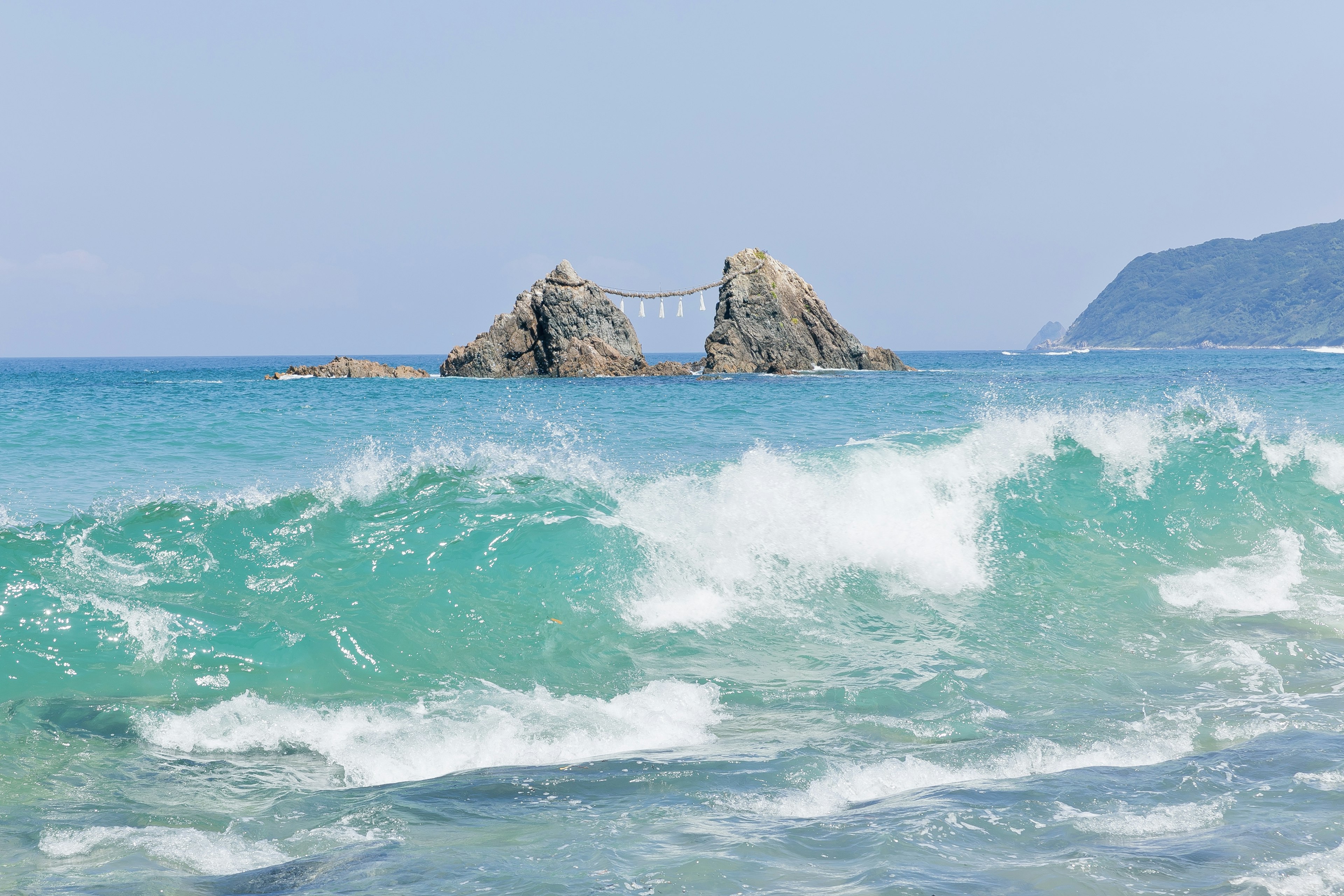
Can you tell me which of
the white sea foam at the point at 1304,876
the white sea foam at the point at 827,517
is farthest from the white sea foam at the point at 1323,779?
the white sea foam at the point at 827,517

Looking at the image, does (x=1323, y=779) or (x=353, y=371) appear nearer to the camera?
(x=1323, y=779)

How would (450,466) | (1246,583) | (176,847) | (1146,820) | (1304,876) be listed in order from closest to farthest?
(1304,876)
(176,847)
(1146,820)
(1246,583)
(450,466)

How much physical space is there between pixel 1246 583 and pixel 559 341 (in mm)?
51613

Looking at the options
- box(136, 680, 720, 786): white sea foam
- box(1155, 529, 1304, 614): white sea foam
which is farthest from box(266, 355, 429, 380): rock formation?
box(136, 680, 720, 786): white sea foam

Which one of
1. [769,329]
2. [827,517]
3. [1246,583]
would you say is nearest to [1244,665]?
[1246,583]

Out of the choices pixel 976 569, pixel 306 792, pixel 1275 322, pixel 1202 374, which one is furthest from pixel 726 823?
pixel 1275 322

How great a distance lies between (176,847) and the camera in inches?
156

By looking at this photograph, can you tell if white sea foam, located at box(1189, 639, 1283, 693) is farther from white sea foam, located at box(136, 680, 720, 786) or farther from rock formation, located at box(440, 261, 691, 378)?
rock formation, located at box(440, 261, 691, 378)

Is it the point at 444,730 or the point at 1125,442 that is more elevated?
the point at 1125,442

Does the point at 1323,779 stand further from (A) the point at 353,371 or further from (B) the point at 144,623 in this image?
(A) the point at 353,371

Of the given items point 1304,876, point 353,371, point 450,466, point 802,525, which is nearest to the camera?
point 1304,876

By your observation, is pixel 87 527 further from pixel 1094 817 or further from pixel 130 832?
pixel 1094 817

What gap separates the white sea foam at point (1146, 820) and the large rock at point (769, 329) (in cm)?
5570

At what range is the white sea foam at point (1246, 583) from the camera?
27.9ft
